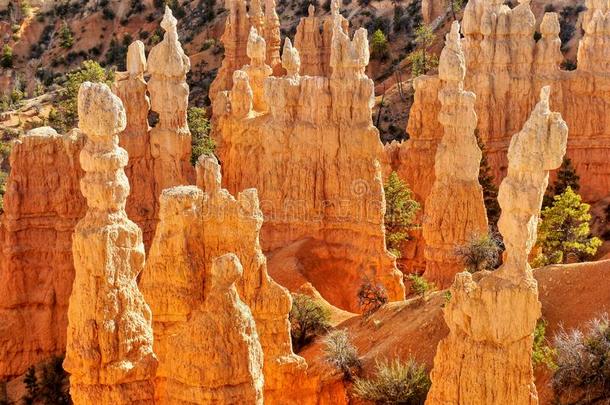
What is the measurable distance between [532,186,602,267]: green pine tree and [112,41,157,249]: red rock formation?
528 inches

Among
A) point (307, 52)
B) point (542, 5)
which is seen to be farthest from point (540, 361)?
point (542, 5)

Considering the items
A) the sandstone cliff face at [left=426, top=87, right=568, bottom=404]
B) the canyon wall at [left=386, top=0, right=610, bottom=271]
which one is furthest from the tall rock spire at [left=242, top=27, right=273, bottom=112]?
the sandstone cliff face at [left=426, top=87, right=568, bottom=404]

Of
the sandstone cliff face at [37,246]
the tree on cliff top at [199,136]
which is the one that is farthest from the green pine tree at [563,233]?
the tree on cliff top at [199,136]

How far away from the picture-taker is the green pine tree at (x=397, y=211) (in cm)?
3888

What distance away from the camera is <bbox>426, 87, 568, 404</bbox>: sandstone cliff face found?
1884cm

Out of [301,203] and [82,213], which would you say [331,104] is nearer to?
[301,203]

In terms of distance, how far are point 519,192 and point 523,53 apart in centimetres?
2846

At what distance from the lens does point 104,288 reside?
2070 centimetres

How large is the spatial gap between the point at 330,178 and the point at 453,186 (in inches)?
169

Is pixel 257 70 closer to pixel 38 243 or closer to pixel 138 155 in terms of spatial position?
pixel 138 155

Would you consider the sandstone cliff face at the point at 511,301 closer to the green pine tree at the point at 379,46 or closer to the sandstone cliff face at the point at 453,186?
the sandstone cliff face at the point at 453,186

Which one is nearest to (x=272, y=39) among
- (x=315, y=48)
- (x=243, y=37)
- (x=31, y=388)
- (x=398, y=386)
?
(x=243, y=37)

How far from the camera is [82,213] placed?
35.3 meters

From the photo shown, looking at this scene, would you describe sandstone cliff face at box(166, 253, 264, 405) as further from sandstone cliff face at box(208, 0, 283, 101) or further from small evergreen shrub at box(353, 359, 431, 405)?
sandstone cliff face at box(208, 0, 283, 101)
